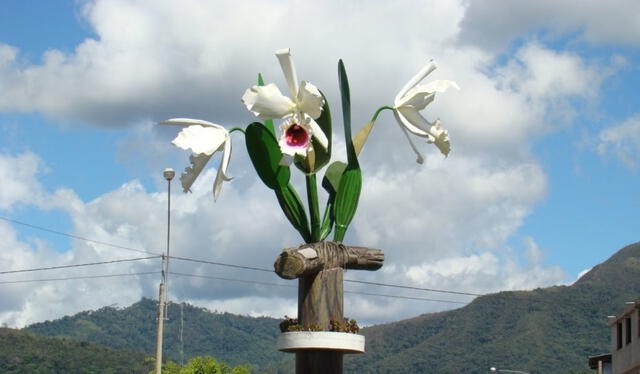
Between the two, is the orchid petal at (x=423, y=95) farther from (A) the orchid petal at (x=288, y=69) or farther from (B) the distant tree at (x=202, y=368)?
(B) the distant tree at (x=202, y=368)

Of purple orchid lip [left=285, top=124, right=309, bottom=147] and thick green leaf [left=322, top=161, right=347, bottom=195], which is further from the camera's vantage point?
thick green leaf [left=322, top=161, right=347, bottom=195]

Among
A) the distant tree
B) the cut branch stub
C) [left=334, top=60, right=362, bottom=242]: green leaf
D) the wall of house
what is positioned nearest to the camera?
the cut branch stub

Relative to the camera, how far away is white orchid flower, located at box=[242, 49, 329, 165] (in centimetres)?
833

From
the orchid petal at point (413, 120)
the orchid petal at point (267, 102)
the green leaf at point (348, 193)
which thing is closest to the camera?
the orchid petal at point (267, 102)

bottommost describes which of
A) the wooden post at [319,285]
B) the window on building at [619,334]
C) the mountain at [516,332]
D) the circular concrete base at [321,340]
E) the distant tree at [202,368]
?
the circular concrete base at [321,340]

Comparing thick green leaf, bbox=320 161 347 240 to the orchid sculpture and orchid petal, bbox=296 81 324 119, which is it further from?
orchid petal, bbox=296 81 324 119

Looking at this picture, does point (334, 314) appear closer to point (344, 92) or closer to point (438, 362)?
point (344, 92)

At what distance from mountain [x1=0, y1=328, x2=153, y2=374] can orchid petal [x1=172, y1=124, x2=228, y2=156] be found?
277 feet

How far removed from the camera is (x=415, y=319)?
611 ft

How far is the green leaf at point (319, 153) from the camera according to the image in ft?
29.0

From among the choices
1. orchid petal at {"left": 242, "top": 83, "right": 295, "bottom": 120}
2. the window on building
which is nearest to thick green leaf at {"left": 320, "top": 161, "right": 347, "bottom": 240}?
orchid petal at {"left": 242, "top": 83, "right": 295, "bottom": 120}

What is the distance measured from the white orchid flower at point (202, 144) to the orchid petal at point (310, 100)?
83 centimetres

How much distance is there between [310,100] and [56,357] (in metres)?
94.3

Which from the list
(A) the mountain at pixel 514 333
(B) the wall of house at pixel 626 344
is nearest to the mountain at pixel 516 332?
(A) the mountain at pixel 514 333
